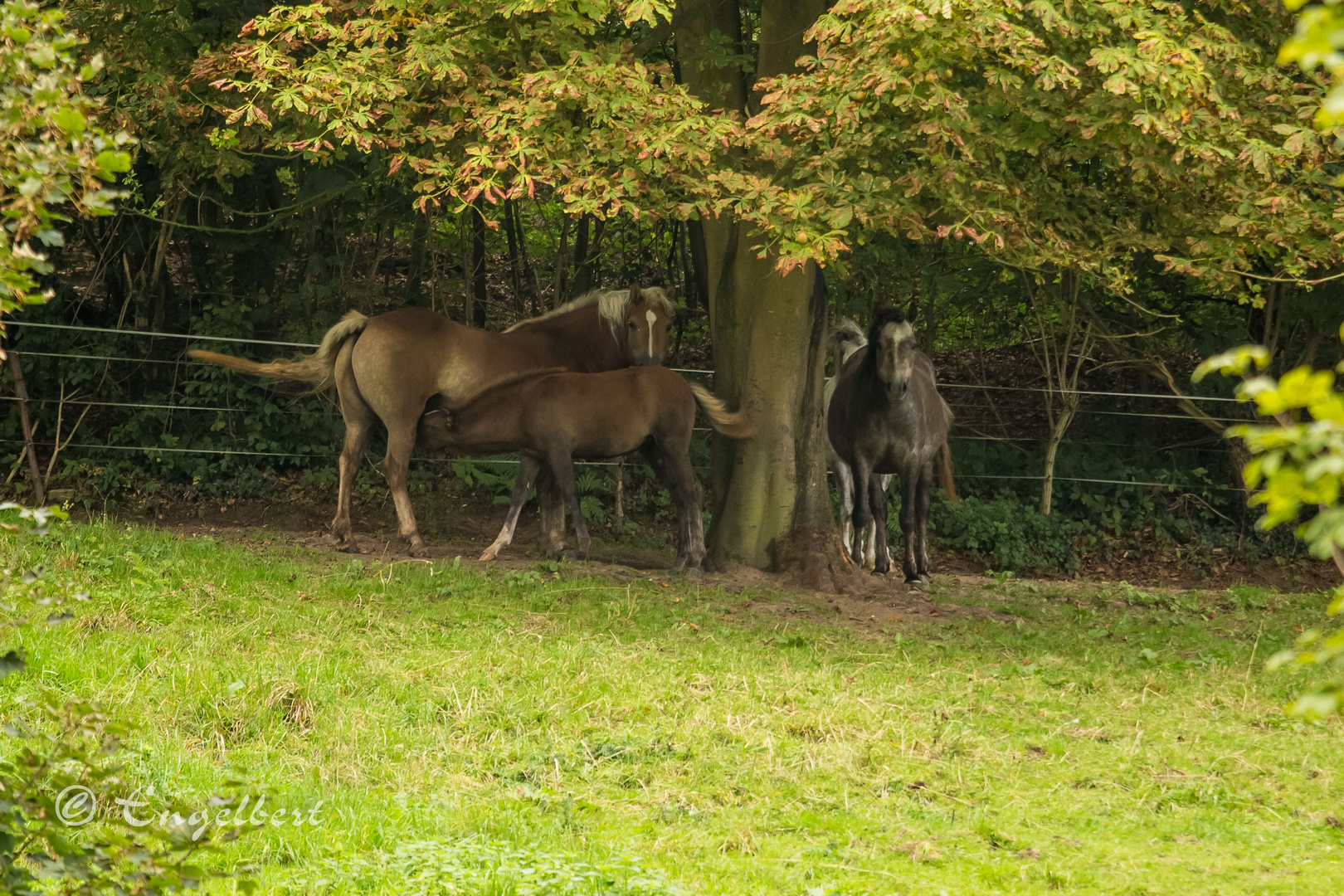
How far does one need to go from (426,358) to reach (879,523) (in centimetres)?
387

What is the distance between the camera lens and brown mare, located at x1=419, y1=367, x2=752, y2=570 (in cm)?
966

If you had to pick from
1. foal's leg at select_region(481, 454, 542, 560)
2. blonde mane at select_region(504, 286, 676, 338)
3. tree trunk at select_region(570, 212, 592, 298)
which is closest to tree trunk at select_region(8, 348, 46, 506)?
blonde mane at select_region(504, 286, 676, 338)

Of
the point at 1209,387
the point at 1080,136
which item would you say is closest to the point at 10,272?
the point at 1080,136

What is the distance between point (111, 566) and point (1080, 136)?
5903mm

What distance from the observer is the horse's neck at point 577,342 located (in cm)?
1077

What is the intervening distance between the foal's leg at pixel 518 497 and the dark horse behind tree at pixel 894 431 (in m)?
2.53

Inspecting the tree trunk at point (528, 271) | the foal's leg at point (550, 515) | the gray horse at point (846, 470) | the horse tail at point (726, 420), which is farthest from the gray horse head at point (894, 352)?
the tree trunk at point (528, 271)

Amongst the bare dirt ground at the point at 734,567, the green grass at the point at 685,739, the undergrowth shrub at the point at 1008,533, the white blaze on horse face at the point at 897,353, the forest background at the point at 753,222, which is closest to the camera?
the green grass at the point at 685,739

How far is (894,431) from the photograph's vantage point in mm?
10094

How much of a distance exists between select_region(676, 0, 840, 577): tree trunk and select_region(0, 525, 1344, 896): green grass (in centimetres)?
189

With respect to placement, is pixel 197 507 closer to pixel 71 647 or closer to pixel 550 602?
pixel 550 602

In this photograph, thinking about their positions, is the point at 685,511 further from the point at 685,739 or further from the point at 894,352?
the point at 685,739

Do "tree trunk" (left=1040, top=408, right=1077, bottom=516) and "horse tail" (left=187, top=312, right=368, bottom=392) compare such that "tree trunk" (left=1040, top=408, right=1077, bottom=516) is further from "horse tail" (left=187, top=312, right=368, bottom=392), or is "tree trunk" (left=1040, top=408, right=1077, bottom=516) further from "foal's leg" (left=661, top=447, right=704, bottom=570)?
"horse tail" (left=187, top=312, right=368, bottom=392)

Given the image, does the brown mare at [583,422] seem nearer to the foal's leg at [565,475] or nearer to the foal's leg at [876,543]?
the foal's leg at [565,475]
